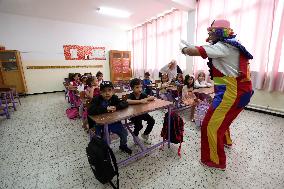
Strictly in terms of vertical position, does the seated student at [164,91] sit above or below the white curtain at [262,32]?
below

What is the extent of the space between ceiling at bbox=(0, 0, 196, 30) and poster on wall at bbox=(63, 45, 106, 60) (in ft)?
3.86

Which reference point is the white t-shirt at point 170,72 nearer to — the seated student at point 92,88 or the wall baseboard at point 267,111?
the wall baseboard at point 267,111

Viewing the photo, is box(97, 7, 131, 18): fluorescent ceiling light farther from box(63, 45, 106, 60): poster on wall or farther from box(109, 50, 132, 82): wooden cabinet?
box(63, 45, 106, 60): poster on wall

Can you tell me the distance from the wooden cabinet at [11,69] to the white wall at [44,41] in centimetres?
46

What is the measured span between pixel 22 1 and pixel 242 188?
6.58 m

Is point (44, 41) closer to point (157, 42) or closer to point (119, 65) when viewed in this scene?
point (119, 65)

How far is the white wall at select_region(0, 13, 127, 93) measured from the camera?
6062 mm

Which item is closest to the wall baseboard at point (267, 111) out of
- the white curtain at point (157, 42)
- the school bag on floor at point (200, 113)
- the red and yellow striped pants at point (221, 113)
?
the school bag on floor at point (200, 113)

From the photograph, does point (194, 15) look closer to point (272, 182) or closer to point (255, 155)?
point (255, 155)

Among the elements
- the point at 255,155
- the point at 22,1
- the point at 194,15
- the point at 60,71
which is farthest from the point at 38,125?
the point at 194,15

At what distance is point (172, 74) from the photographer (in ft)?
15.0

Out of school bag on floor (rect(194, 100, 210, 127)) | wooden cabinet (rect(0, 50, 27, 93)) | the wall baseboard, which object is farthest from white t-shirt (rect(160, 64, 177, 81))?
wooden cabinet (rect(0, 50, 27, 93))

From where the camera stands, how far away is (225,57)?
1573mm

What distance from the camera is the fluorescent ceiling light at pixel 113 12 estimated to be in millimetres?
5367
